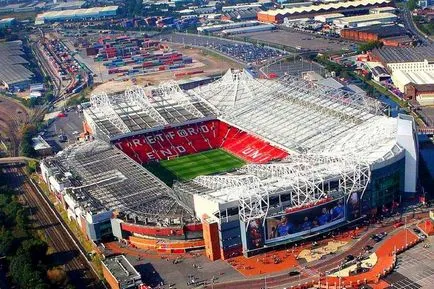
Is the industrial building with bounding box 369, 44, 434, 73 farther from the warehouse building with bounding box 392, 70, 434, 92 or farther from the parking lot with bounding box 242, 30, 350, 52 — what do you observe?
the parking lot with bounding box 242, 30, 350, 52

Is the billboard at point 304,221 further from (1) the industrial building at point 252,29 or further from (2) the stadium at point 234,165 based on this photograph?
(1) the industrial building at point 252,29

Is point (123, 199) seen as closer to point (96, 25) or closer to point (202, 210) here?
point (202, 210)

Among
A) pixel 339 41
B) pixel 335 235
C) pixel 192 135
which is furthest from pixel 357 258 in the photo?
pixel 339 41

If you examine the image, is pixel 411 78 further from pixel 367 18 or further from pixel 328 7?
pixel 328 7

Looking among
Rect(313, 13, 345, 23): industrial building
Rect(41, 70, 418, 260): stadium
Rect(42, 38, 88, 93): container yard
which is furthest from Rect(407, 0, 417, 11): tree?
Rect(41, 70, 418, 260): stadium

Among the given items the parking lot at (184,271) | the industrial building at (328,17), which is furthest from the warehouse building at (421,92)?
the industrial building at (328,17)

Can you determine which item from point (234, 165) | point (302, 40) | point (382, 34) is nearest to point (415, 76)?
point (382, 34)
